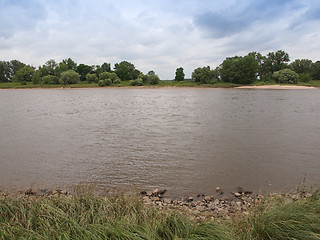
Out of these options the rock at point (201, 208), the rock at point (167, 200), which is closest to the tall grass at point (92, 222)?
the rock at point (167, 200)

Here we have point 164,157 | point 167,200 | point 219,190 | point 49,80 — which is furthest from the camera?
point 49,80

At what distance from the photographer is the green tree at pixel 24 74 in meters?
130

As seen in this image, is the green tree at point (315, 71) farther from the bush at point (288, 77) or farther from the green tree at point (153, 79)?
the green tree at point (153, 79)

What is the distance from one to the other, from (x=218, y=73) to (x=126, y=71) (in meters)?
55.6

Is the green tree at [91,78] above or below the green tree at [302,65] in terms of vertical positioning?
below

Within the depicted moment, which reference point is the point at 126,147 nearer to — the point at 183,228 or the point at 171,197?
the point at 171,197

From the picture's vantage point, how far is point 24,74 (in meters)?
130

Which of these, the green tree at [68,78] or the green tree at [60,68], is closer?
the green tree at [68,78]

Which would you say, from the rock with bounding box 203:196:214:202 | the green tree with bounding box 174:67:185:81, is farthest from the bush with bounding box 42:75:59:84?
the rock with bounding box 203:196:214:202

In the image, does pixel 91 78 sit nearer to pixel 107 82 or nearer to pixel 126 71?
pixel 107 82

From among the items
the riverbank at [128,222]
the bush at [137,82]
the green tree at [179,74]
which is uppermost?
the green tree at [179,74]

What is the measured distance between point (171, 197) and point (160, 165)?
Answer: 2.92 meters

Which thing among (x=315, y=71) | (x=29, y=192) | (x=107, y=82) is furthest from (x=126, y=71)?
(x=29, y=192)

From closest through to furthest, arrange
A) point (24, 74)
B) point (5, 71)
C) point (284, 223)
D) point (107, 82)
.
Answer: point (284, 223)
point (107, 82)
point (24, 74)
point (5, 71)
